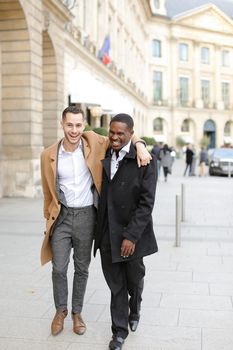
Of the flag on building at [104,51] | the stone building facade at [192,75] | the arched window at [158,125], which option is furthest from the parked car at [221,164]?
the arched window at [158,125]

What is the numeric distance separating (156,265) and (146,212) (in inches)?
126

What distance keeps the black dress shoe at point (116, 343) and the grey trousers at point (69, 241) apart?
1.86 ft

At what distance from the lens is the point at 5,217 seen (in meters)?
11.3

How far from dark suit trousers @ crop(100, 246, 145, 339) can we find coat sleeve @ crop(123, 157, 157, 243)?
28 centimetres

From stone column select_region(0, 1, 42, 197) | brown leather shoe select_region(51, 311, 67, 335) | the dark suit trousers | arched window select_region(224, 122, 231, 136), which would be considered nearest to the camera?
the dark suit trousers

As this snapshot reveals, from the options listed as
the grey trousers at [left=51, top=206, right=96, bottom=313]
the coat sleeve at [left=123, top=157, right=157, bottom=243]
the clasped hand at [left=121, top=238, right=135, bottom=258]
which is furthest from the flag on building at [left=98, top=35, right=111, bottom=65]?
the clasped hand at [left=121, top=238, right=135, bottom=258]

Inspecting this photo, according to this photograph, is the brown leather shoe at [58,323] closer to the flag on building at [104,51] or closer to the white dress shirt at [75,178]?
the white dress shirt at [75,178]

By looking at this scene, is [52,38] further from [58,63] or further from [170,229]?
[170,229]

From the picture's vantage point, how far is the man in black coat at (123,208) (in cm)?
403

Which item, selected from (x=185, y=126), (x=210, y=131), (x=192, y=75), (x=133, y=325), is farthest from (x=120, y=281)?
(x=210, y=131)

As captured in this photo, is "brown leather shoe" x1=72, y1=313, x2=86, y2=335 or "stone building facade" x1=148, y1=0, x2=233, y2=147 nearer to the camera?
"brown leather shoe" x1=72, y1=313, x2=86, y2=335

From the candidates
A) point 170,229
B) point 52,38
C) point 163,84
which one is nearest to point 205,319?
point 170,229

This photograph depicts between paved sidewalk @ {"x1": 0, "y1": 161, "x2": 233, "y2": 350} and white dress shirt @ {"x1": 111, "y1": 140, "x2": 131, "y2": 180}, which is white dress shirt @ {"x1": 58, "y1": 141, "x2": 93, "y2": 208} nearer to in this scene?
white dress shirt @ {"x1": 111, "y1": 140, "x2": 131, "y2": 180}

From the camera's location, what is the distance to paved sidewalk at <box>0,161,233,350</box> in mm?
4355
